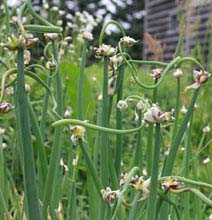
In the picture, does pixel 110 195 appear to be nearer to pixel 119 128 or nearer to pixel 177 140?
pixel 177 140

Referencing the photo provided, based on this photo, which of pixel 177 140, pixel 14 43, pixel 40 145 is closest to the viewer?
pixel 14 43

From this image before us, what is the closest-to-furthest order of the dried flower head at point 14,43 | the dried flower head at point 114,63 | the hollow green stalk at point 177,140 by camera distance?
1. the dried flower head at point 14,43
2. the hollow green stalk at point 177,140
3. the dried flower head at point 114,63

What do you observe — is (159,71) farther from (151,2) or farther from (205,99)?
(151,2)

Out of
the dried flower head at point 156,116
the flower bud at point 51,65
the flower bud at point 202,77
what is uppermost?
the flower bud at point 51,65

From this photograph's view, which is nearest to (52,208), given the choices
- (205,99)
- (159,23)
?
(205,99)

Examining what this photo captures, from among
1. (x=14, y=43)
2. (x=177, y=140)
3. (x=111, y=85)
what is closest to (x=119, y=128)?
(x=111, y=85)

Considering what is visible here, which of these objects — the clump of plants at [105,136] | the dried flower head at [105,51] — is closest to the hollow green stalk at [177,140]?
the clump of plants at [105,136]

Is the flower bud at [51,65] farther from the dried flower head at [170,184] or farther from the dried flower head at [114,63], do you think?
the dried flower head at [170,184]

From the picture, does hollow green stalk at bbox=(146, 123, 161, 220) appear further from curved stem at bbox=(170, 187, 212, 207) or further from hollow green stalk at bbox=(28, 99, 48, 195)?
hollow green stalk at bbox=(28, 99, 48, 195)
